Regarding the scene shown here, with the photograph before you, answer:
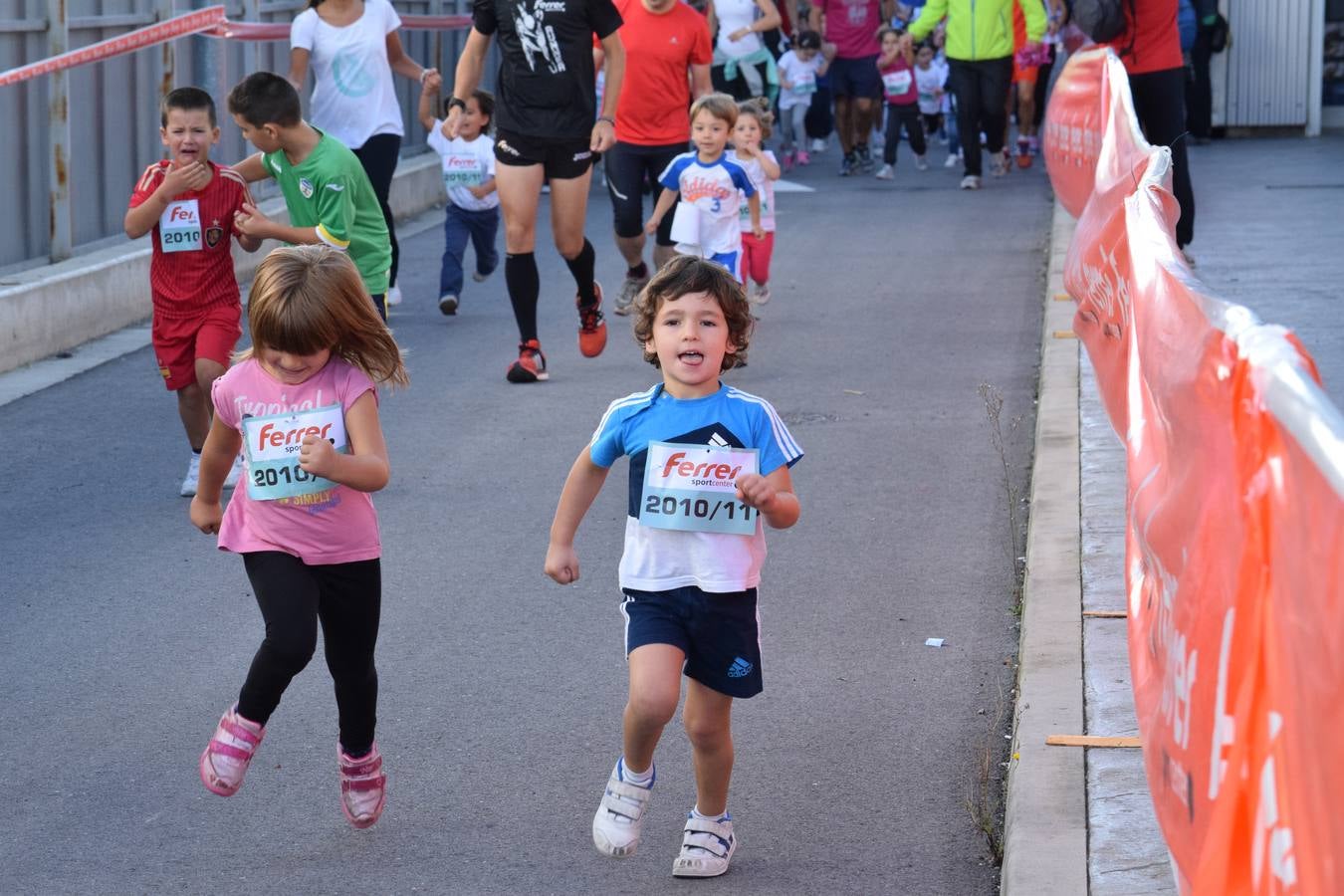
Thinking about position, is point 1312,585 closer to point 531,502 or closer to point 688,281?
point 688,281

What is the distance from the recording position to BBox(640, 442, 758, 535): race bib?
4059 mm

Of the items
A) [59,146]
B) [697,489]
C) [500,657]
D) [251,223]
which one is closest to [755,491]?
[697,489]

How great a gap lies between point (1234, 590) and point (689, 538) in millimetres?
1610

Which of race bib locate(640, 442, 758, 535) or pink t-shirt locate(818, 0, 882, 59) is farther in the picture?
pink t-shirt locate(818, 0, 882, 59)

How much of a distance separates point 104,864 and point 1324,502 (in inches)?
118

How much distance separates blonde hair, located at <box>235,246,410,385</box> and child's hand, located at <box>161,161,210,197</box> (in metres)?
2.73

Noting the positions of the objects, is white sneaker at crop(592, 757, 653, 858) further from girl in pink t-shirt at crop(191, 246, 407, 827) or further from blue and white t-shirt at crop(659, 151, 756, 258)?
blue and white t-shirt at crop(659, 151, 756, 258)

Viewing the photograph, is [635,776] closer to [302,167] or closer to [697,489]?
[697,489]

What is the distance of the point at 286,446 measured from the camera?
4309mm

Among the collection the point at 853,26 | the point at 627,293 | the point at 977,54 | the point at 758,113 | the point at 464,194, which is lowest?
the point at 627,293

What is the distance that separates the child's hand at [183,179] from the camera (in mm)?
7059

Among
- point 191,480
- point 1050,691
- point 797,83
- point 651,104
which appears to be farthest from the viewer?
point 797,83

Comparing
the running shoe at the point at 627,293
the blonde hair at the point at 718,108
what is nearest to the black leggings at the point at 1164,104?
the blonde hair at the point at 718,108

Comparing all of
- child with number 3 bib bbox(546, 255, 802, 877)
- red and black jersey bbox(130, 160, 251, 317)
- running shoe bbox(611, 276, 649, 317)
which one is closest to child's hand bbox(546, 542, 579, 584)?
child with number 3 bib bbox(546, 255, 802, 877)
